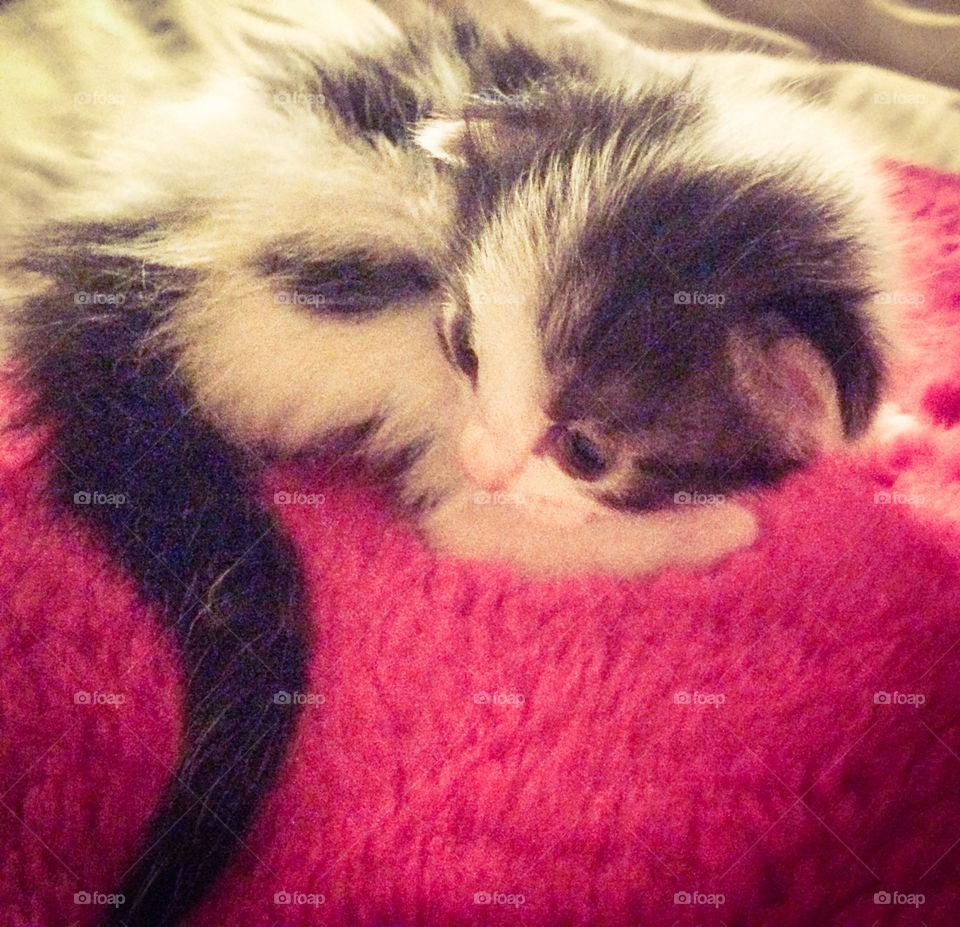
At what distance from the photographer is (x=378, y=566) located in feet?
2.27

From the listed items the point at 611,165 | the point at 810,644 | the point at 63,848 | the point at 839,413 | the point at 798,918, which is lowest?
the point at 63,848

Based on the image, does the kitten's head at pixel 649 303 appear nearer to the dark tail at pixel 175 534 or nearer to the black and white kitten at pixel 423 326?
the black and white kitten at pixel 423 326

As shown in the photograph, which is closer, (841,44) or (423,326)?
(423,326)

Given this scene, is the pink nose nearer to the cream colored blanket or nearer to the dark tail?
the dark tail

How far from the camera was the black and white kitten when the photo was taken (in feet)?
2.16

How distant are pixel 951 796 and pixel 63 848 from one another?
2.10 ft

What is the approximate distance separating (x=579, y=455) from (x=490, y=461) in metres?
0.07

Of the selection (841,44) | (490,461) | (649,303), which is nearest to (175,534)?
(490,461)

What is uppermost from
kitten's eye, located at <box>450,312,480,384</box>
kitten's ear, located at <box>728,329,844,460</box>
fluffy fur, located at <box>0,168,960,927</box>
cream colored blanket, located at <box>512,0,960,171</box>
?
cream colored blanket, located at <box>512,0,960,171</box>

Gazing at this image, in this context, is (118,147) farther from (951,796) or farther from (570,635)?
(951,796)

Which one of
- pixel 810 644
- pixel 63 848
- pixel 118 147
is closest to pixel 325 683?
pixel 63 848

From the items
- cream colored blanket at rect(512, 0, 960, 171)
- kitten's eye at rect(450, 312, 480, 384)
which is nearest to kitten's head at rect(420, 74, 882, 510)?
kitten's eye at rect(450, 312, 480, 384)

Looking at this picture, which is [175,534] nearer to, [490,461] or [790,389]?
[490,461]

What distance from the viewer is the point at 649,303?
2.15 ft
